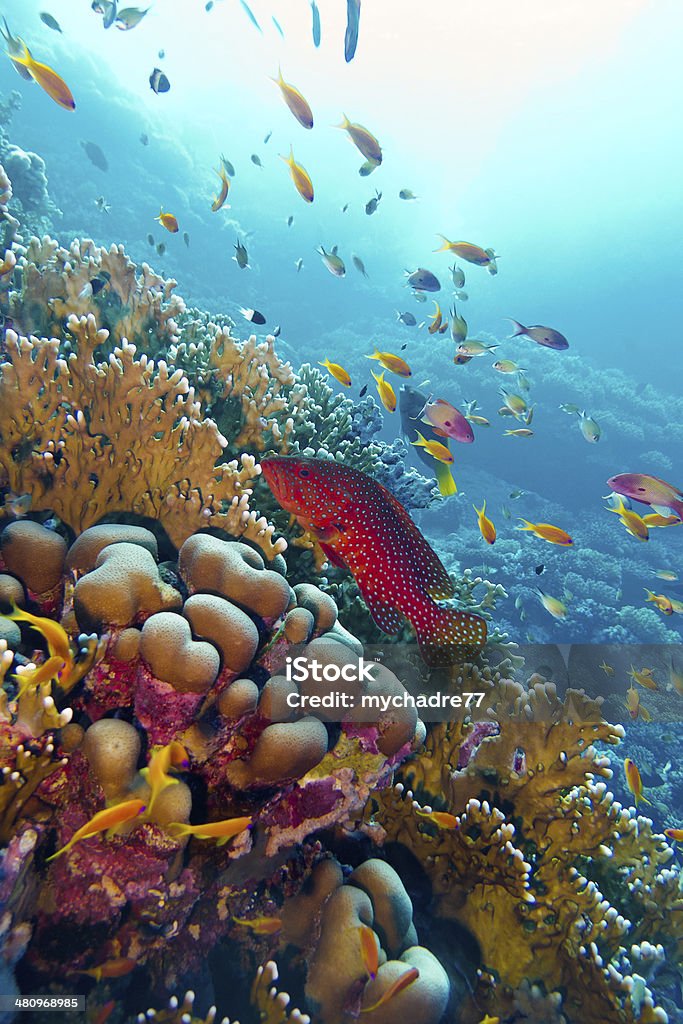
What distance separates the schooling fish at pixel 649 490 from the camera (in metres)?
4.75

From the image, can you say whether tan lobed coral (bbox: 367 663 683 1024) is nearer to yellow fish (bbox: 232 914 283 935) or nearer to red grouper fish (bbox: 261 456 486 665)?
yellow fish (bbox: 232 914 283 935)

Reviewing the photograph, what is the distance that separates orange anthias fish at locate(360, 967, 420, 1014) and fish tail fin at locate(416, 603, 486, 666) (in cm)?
127

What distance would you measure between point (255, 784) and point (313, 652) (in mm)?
631

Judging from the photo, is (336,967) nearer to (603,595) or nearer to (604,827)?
(604,827)

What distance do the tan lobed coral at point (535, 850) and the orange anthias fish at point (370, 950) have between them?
680mm

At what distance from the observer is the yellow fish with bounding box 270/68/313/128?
5.15m

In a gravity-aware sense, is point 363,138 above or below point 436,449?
above

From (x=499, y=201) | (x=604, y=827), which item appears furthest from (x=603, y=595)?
(x=499, y=201)

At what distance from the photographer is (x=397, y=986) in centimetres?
194

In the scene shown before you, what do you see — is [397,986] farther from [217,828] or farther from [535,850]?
[535,850]

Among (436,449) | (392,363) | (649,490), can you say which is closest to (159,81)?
(392,363)

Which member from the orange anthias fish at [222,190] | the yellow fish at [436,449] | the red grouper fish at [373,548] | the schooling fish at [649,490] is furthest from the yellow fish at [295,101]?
the schooling fish at [649,490]

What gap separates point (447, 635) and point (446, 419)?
344 centimetres

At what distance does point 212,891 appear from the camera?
2219mm
